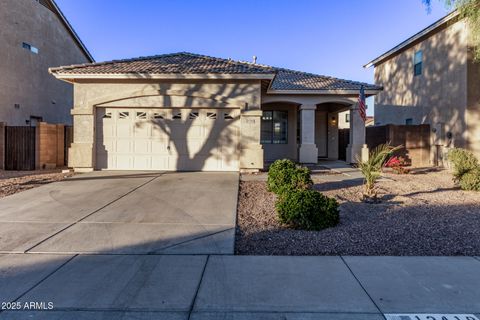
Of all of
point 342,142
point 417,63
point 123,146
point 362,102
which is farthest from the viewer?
point 342,142

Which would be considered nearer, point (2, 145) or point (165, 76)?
point (165, 76)

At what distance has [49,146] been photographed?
16750 mm

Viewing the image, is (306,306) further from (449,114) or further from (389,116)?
(389,116)

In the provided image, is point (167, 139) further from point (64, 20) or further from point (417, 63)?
point (64, 20)

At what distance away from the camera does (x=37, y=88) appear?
21.1 m

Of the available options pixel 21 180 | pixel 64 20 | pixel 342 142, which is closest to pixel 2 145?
pixel 21 180

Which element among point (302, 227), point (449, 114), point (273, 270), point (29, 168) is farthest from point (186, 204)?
point (449, 114)

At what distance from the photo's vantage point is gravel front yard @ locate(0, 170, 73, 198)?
11.0 metres

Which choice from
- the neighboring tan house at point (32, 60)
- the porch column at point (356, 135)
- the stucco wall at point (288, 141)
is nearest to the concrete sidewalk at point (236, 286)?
the porch column at point (356, 135)

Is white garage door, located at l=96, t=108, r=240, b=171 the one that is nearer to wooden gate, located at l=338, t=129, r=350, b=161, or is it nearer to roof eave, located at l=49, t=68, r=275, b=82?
roof eave, located at l=49, t=68, r=275, b=82

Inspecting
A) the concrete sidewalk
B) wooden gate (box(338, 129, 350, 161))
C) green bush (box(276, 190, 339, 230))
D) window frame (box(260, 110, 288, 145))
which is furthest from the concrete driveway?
wooden gate (box(338, 129, 350, 161))

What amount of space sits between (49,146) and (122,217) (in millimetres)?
11069

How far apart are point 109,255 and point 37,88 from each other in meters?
19.0

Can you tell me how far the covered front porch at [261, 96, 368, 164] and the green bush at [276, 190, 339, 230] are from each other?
12295 millimetres
